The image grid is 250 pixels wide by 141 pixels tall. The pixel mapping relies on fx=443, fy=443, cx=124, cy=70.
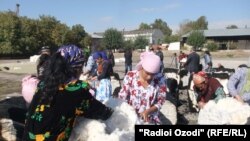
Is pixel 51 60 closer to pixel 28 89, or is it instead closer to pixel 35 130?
pixel 35 130

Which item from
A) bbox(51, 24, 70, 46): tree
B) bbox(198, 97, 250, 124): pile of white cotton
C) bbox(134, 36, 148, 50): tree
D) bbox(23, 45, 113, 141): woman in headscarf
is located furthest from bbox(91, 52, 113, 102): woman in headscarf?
bbox(134, 36, 148, 50): tree

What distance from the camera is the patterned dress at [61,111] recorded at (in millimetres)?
3119

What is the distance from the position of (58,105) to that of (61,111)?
1.9 inches

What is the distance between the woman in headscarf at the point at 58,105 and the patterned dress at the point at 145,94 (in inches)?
48.8

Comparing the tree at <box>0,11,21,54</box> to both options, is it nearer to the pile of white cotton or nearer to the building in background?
the building in background

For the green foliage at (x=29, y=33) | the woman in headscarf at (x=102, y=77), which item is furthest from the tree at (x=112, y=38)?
the woman in headscarf at (x=102, y=77)

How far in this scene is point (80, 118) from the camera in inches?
127

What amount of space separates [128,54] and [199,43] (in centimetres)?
5666

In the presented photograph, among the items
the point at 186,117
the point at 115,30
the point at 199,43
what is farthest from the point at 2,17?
the point at 186,117

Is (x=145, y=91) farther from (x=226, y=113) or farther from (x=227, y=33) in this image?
(x=227, y=33)

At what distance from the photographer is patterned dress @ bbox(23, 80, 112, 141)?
312cm

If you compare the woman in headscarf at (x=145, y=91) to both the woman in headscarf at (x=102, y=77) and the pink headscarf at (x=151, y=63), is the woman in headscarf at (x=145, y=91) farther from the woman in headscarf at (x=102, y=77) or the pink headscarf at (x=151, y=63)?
the woman in headscarf at (x=102, y=77)

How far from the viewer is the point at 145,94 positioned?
4.50 m

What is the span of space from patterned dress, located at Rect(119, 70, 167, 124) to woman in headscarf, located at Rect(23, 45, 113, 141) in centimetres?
124
